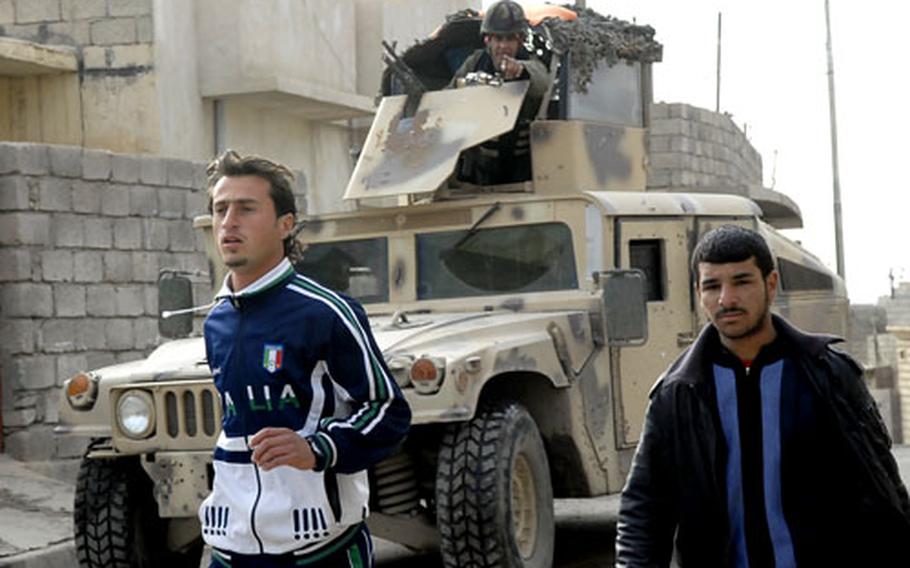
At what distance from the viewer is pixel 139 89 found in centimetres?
1551

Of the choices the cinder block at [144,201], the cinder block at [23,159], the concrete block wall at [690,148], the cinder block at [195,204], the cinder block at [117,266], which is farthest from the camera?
the concrete block wall at [690,148]

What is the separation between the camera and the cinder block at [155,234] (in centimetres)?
1188

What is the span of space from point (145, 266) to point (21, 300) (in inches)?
49.7

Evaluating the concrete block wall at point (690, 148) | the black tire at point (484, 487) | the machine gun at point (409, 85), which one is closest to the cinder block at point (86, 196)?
the machine gun at point (409, 85)

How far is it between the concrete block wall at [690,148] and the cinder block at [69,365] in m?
8.91

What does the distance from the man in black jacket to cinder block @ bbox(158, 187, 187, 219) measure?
899 cm

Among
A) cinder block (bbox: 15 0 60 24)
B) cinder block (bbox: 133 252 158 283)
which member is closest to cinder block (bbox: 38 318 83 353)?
cinder block (bbox: 133 252 158 283)

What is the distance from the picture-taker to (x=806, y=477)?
3.22 metres

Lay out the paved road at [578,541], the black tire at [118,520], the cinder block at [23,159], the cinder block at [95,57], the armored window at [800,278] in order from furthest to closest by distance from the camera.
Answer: the cinder block at [95,57] < the cinder block at [23,159] < the armored window at [800,278] < the paved road at [578,541] < the black tire at [118,520]

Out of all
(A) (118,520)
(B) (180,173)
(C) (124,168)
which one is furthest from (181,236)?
(A) (118,520)

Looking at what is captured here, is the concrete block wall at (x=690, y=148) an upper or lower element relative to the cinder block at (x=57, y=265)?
upper

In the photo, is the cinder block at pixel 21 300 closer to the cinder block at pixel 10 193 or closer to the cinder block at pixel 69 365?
the cinder block at pixel 69 365

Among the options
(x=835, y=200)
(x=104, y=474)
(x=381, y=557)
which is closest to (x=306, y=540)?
(x=104, y=474)

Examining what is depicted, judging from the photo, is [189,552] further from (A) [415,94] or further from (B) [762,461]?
(B) [762,461]
